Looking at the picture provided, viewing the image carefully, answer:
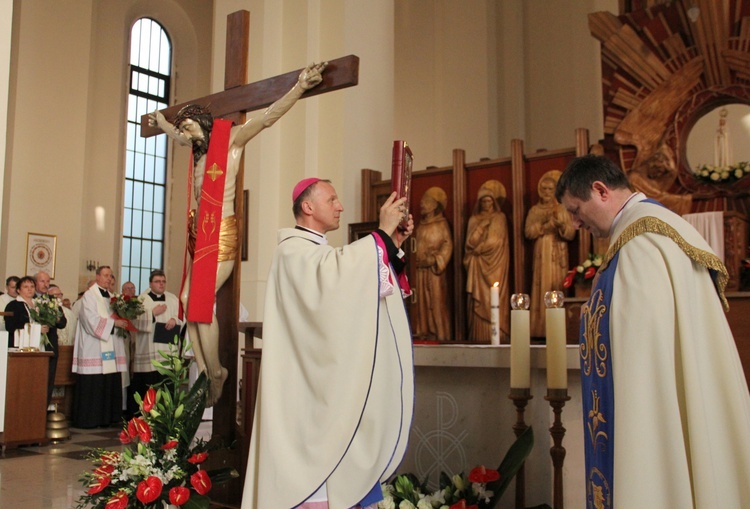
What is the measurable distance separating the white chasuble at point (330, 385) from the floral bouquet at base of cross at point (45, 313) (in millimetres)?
6558

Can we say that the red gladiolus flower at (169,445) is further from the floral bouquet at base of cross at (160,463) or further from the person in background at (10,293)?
the person in background at (10,293)

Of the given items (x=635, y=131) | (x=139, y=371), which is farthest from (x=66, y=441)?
(x=635, y=131)

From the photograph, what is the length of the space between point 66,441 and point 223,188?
5.19 meters

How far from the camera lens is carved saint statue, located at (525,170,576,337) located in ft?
28.5

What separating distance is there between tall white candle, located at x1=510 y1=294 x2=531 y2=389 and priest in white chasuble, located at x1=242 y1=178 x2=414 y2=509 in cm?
43

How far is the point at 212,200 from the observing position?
181 inches

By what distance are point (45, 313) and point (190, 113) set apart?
5.12 meters

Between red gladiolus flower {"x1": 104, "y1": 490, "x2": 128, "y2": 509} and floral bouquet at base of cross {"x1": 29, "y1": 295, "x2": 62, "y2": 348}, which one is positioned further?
floral bouquet at base of cross {"x1": 29, "y1": 295, "x2": 62, "y2": 348}

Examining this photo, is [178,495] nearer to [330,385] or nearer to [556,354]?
[330,385]

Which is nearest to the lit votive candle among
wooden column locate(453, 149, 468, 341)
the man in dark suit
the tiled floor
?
the tiled floor

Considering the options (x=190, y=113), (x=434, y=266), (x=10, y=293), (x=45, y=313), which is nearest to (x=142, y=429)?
(x=190, y=113)

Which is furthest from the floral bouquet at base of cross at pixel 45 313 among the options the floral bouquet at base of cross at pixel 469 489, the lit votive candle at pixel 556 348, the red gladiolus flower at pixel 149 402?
the lit votive candle at pixel 556 348

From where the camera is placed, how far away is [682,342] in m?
2.21

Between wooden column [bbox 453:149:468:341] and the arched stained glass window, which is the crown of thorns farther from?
the arched stained glass window
